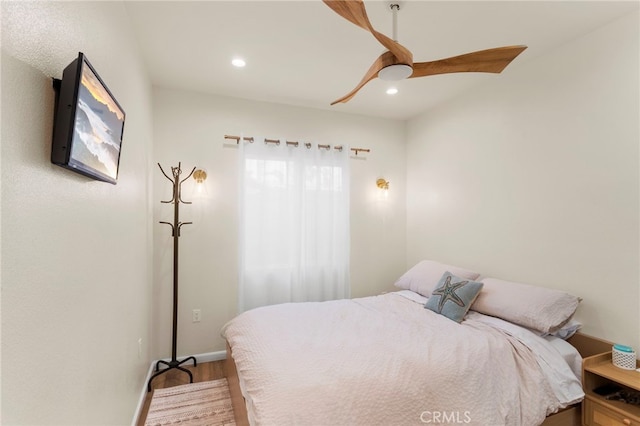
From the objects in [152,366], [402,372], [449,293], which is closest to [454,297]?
[449,293]

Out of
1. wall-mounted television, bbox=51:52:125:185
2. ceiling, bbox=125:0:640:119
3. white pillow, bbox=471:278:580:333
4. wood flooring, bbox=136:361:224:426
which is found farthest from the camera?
wood flooring, bbox=136:361:224:426

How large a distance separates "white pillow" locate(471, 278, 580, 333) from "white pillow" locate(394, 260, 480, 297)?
39 centimetres

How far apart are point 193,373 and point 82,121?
8.99 feet

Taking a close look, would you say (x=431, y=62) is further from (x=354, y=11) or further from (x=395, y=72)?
(x=354, y=11)

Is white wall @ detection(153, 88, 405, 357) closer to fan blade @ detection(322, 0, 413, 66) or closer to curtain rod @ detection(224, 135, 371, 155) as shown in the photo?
curtain rod @ detection(224, 135, 371, 155)

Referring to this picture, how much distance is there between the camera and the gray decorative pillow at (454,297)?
8.17 feet

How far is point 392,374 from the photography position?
1.64 metres

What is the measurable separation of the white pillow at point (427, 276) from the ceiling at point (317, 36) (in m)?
1.83

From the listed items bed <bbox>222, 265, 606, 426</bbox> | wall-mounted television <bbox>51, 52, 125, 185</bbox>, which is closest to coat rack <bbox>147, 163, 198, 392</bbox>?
bed <bbox>222, 265, 606, 426</bbox>

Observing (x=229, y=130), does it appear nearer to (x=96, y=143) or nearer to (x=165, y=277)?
(x=165, y=277)

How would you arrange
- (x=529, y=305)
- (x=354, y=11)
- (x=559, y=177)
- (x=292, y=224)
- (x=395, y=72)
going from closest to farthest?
(x=354, y=11) → (x=395, y=72) → (x=529, y=305) → (x=559, y=177) → (x=292, y=224)

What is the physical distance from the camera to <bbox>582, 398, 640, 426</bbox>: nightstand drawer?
1746 mm

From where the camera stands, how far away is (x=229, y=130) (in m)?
3.40

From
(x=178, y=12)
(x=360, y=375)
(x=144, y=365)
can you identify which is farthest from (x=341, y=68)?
(x=144, y=365)
